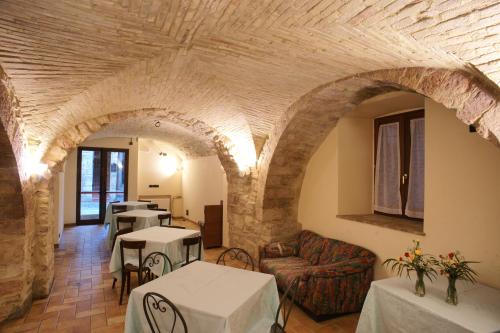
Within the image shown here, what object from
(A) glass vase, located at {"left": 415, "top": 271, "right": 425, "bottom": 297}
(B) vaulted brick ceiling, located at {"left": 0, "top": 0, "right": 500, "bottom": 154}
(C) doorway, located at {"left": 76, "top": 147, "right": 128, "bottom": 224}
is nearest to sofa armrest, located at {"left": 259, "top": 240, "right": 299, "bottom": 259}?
(B) vaulted brick ceiling, located at {"left": 0, "top": 0, "right": 500, "bottom": 154}

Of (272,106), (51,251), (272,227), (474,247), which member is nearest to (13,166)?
(51,251)

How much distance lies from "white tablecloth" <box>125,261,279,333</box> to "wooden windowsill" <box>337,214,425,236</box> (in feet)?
5.77

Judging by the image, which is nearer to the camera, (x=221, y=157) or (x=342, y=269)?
(x=342, y=269)

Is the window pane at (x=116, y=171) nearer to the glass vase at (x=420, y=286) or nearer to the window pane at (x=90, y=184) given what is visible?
the window pane at (x=90, y=184)

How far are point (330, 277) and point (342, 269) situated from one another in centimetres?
20

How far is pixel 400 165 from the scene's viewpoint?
13.3 feet

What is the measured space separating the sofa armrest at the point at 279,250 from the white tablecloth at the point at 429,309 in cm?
200

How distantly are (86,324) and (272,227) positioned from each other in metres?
2.75

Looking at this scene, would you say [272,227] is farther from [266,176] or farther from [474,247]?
[474,247]

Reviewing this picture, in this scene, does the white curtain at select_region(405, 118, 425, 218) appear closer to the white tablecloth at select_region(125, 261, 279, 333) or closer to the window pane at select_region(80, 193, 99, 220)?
the white tablecloth at select_region(125, 261, 279, 333)

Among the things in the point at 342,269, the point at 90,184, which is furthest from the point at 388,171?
the point at 90,184

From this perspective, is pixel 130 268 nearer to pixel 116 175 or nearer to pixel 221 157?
pixel 221 157

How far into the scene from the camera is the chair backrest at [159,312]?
191 centimetres

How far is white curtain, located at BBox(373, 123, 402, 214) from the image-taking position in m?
4.12
